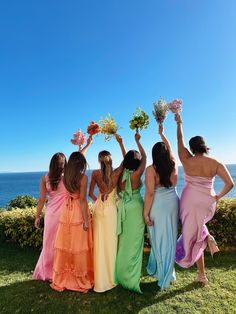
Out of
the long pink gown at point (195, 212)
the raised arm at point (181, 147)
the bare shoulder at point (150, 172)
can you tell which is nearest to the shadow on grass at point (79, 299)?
A: the long pink gown at point (195, 212)

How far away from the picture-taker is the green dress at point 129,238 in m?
4.74

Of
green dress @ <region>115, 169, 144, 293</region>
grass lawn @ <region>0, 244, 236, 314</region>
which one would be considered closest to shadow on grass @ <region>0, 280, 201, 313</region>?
grass lawn @ <region>0, 244, 236, 314</region>

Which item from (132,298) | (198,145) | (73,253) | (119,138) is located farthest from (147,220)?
(119,138)

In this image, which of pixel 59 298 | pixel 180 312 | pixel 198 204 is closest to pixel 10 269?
pixel 59 298

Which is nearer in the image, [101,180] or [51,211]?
[101,180]

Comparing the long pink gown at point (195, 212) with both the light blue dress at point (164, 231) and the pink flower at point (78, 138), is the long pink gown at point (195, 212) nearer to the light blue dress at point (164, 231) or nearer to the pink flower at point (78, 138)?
the light blue dress at point (164, 231)

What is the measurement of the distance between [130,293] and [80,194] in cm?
195

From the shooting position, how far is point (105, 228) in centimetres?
482

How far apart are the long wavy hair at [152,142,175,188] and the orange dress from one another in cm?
157

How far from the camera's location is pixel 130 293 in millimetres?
4656

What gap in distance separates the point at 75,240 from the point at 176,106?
318 centimetres

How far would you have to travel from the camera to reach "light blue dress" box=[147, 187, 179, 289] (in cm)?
477

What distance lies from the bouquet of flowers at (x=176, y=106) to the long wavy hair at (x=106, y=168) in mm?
1585

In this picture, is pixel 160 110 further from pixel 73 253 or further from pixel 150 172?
pixel 73 253
